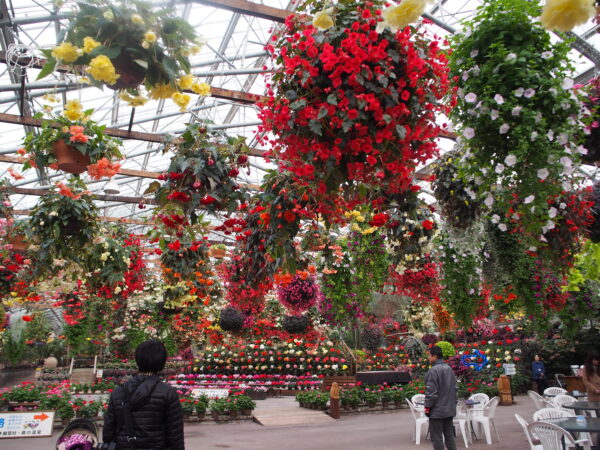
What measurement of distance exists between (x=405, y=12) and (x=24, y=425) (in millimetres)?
5485

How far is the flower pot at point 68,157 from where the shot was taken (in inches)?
129

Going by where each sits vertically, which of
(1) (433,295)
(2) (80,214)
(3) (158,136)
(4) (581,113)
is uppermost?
(3) (158,136)

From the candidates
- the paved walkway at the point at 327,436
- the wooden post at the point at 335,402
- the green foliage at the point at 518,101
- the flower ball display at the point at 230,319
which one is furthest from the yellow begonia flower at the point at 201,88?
the flower ball display at the point at 230,319

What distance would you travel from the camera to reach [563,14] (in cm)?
100

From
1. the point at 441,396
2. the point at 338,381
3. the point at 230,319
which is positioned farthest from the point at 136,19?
the point at 338,381

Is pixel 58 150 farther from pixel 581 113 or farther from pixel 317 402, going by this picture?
pixel 317 402

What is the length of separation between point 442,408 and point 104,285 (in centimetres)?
482

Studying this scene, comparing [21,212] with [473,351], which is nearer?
[21,212]

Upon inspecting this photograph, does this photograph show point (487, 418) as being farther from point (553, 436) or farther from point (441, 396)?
Answer: point (553, 436)

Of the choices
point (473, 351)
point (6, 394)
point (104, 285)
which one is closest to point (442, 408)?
point (104, 285)

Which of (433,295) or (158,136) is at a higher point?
(158,136)

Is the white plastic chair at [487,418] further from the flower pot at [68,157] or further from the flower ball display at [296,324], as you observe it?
the flower pot at [68,157]

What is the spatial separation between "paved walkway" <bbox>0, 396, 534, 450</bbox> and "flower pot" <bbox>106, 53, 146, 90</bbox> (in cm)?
538

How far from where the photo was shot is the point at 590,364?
4695 millimetres
